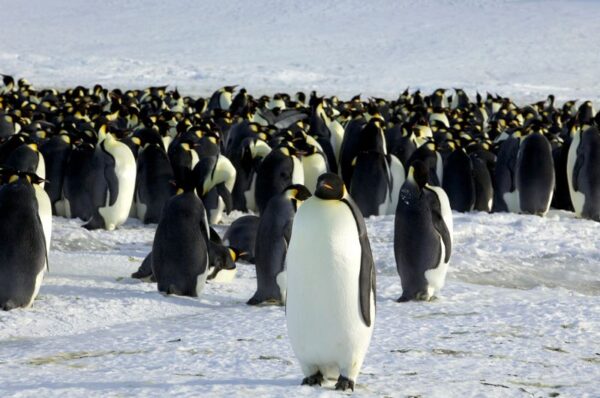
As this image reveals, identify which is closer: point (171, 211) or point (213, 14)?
point (171, 211)

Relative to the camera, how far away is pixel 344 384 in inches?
147

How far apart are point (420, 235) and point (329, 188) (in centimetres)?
199

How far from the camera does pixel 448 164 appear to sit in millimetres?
10109

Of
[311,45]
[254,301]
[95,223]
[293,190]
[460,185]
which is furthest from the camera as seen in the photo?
[311,45]

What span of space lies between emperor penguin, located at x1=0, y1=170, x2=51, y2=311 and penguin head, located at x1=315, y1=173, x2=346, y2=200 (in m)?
2.04

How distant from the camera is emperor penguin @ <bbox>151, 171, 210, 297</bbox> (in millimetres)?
5809

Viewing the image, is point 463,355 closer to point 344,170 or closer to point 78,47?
point 344,170

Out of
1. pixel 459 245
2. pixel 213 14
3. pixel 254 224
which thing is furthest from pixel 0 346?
pixel 213 14

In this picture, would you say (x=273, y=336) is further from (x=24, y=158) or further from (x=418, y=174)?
(x=24, y=158)

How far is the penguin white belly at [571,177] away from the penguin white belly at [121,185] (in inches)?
159

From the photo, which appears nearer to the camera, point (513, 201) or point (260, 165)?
point (260, 165)

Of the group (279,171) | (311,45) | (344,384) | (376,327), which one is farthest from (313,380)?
(311,45)

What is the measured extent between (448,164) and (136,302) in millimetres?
5191

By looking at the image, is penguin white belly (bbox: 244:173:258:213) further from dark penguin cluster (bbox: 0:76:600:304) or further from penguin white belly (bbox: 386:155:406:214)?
penguin white belly (bbox: 386:155:406:214)
